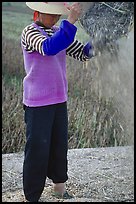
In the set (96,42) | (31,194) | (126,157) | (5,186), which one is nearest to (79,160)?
(126,157)

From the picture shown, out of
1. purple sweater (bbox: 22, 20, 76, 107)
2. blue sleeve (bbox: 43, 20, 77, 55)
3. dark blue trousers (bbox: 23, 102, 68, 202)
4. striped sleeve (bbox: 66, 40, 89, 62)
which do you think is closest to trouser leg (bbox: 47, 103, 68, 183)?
dark blue trousers (bbox: 23, 102, 68, 202)

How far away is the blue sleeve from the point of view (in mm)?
2732

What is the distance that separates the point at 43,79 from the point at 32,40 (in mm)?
228

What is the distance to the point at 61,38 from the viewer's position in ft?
8.96

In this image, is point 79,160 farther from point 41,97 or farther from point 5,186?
point 41,97

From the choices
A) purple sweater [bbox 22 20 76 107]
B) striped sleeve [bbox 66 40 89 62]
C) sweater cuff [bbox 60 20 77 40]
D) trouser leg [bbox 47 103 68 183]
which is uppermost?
sweater cuff [bbox 60 20 77 40]

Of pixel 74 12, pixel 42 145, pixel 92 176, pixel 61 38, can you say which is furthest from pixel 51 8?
pixel 92 176

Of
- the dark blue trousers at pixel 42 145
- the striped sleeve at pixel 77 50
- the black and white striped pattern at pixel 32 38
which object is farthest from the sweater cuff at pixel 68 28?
the dark blue trousers at pixel 42 145

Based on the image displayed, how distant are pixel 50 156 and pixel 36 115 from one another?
0.32m

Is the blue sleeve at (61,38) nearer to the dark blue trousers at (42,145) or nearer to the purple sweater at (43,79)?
the purple sweater at (43,79)

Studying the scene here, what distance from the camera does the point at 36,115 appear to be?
9.82ft

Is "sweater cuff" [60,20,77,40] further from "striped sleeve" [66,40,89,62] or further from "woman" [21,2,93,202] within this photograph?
"striped sleeve" [66,40,89,62]

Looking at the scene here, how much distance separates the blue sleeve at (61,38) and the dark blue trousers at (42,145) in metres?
0.39

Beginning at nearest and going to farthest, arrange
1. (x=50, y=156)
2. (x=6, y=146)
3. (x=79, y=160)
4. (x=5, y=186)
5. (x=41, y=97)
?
(x=41, y=97) < (x=50, y=156) < (x=5, y=186) < (x=79, y=160) < (x=6, y=146)
